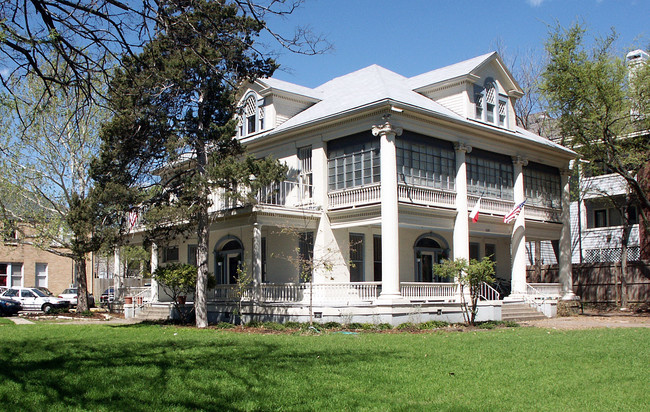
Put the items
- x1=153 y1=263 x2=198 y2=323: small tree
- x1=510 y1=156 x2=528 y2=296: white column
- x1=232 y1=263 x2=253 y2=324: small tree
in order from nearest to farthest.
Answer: x1=232 y1=263 x2=253 y2=324: small tree
x1=153 y1=263 x2=198 y2=323: small tree
x1=510 y1=156 x2=528 y2=296: white column

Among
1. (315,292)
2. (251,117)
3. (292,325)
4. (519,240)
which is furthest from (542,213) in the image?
(292,325)

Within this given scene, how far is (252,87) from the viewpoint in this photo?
26781 mm

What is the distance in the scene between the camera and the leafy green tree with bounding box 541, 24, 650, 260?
84.3 ft

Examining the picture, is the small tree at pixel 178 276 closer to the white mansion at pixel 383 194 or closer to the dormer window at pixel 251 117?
the white mansion at pixel 383 194

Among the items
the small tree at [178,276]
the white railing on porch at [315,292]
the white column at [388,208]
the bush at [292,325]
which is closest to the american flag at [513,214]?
the white column at [388,208]

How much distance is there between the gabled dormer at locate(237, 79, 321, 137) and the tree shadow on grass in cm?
1330

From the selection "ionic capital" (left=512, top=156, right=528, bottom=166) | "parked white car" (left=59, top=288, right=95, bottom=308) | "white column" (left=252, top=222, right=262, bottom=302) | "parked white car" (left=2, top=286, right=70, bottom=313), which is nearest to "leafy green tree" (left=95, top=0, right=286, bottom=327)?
"white column" (left=252, top=222, right=262, bottom=302)

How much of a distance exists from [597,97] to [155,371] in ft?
73.8

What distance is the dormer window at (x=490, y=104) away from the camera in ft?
86.2

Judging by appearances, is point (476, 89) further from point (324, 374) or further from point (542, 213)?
point (324, 374)

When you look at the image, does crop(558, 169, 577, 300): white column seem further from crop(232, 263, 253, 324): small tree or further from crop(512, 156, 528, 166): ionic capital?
crop(232, 263, 253, 324): small tree

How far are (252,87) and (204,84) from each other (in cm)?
604

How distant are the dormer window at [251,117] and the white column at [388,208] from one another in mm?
6901

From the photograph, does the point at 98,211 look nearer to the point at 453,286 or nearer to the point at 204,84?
the point at 204,84
